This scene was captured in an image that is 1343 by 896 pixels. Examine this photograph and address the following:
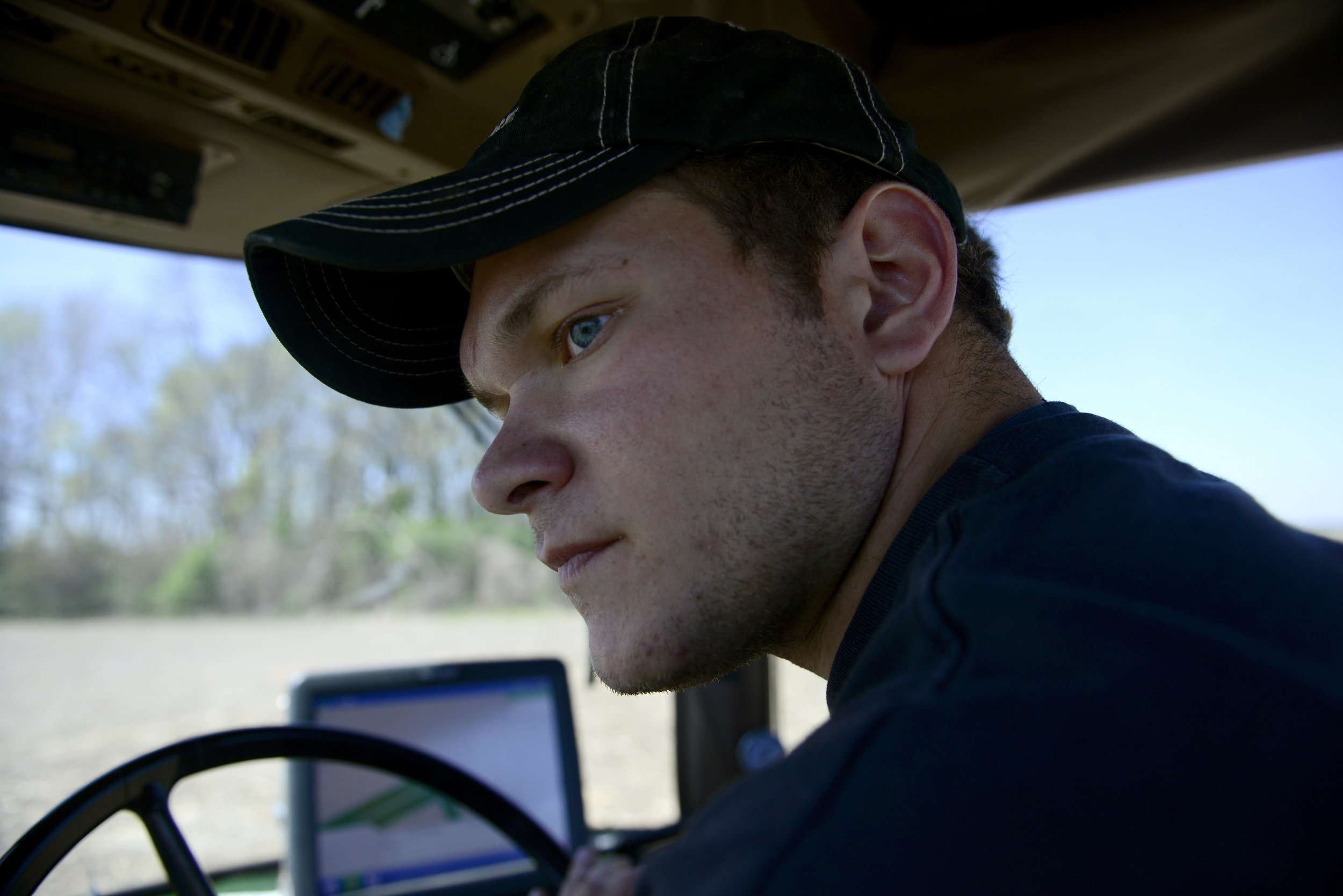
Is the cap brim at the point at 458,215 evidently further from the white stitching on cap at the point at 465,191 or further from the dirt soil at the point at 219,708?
the dirt soil at the point at 219,708

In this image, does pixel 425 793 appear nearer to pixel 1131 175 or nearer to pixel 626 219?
pixel 626 219

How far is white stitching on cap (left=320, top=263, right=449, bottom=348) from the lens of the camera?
1.31 metres

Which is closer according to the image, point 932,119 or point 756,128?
point 756,128

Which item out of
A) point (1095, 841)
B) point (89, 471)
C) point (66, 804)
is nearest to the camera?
point (1095, 841)

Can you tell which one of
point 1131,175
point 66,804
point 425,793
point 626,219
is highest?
point 1131,175

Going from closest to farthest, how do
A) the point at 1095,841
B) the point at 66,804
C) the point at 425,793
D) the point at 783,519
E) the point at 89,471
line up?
the point at 1095,841, the point at 783,519, the point at 66,804, the point at 425,793, the point at 89,471

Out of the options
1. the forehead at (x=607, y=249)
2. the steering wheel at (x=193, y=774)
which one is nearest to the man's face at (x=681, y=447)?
the forehead at (x=607, y=249)

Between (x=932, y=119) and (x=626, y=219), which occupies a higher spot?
(x=932, y=119)

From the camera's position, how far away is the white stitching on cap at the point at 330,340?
1269 millimetres

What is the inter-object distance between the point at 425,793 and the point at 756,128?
1810 millimetres

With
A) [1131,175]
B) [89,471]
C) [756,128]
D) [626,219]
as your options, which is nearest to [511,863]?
[626,219]

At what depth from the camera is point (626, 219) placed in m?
1.02

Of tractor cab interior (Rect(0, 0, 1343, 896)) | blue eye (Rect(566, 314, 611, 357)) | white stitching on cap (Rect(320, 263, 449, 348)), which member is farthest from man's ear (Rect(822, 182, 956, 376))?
white stitching on cap (Rect(320, 263, 449, 348))

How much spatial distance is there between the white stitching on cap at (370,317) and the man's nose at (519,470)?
0.46 m
